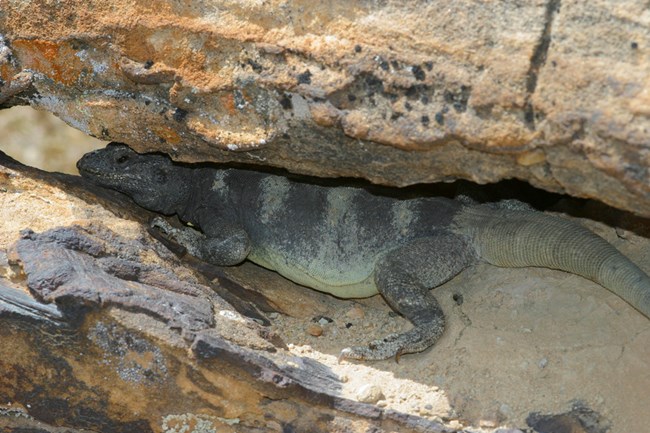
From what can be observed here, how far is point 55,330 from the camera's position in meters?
3.90

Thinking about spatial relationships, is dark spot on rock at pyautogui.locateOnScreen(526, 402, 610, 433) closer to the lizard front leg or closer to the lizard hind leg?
the lizard hind leg

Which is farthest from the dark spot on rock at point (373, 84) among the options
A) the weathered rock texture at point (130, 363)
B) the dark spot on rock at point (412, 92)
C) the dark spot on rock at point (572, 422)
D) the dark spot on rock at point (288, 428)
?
the dark spot on rock at point (572, 422)

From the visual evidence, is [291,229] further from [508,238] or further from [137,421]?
[137,421]

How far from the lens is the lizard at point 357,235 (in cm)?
461

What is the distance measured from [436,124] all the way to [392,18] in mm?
509

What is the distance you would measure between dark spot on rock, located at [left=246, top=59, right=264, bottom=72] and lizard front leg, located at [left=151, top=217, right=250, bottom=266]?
5.01 ft

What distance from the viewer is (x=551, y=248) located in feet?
15.3

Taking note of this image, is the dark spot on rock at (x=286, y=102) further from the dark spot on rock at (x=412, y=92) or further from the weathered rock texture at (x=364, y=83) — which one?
the dark spot on rock at (x=412, y=92)

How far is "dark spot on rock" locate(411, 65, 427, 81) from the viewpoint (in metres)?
3.71

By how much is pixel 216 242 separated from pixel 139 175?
744 mm

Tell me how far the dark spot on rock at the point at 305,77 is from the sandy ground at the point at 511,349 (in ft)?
4.80

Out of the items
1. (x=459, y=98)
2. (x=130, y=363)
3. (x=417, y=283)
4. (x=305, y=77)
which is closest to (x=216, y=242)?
(x=417, y=283)

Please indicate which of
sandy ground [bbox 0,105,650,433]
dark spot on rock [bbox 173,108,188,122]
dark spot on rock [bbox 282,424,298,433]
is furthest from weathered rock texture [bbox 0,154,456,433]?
dark spot on rock [bbox 173,108,188,122]

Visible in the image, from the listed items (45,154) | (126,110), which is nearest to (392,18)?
(126,110)
